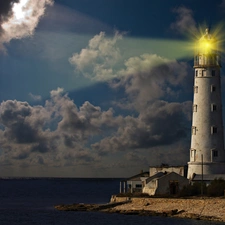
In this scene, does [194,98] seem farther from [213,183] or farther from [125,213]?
[125,213]

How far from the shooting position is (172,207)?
55062 millimetres

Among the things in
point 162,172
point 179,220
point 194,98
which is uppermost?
point 194,98

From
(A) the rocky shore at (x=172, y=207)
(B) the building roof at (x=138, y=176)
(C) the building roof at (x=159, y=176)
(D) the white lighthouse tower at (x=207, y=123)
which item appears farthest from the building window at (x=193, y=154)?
(A) the rocky shore at (x=172, y=207)

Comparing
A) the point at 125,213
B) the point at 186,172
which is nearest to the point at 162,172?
the point at 186,172

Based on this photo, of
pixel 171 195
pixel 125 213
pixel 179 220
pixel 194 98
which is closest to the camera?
pixel 179 220

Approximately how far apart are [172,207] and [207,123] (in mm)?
11495

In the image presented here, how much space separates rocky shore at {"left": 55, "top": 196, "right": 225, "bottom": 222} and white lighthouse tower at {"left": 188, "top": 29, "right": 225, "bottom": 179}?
7.82m

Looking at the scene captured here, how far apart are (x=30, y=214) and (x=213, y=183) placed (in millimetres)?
18791

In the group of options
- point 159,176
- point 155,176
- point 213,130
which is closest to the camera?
point 213,130

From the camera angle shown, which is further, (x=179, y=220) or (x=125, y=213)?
(x=125, y=213)

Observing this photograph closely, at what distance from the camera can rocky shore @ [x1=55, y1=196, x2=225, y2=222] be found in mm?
51438

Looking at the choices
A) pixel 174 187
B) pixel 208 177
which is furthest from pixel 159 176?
pixel 208 177

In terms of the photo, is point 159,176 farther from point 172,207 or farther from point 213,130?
point 172,207

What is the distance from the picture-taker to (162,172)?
65812mm
